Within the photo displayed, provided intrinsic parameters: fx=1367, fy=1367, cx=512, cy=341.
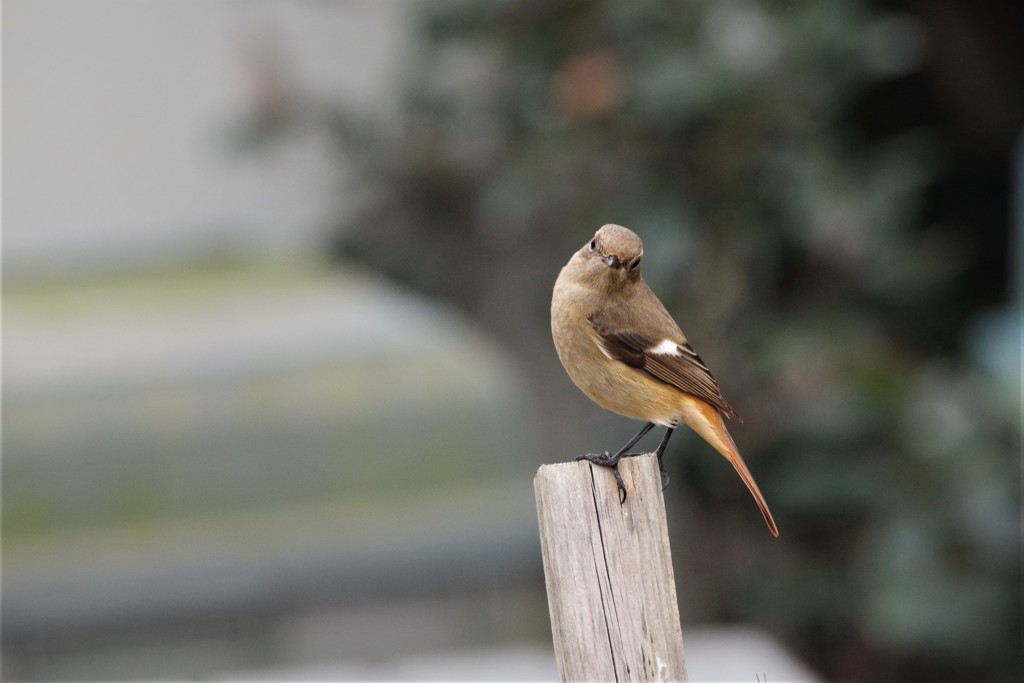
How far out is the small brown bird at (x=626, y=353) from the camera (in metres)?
3.35

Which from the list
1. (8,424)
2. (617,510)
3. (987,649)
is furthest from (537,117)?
(617,510)

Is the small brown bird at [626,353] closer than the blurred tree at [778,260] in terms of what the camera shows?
Yes

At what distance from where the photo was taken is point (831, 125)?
20.8ft

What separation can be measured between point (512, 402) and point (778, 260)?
4.45ft

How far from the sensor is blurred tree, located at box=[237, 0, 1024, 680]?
5.50 metres

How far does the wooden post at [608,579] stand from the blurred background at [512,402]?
2345mm

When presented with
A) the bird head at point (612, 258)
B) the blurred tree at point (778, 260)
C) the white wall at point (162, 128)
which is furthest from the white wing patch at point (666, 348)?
the white wall at point (162, 128)

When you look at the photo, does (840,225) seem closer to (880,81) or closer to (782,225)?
(782,225)

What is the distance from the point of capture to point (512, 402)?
578 centimetres

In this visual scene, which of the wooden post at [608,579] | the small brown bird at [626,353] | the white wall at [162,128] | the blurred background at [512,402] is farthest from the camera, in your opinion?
the white wall at [162,128]

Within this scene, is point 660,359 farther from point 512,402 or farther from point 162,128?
point 162,128

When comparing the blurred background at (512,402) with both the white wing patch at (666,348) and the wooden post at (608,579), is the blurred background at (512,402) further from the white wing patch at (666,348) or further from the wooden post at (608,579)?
Result: the wooden post at (608,579)

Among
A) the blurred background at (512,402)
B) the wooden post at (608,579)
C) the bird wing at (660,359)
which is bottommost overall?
the wooden post at (608,579)

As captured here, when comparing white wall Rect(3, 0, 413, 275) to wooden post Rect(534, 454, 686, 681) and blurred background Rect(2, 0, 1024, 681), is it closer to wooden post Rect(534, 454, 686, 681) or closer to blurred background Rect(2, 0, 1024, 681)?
blurred background Rect(2, 0, 1024, 681)
